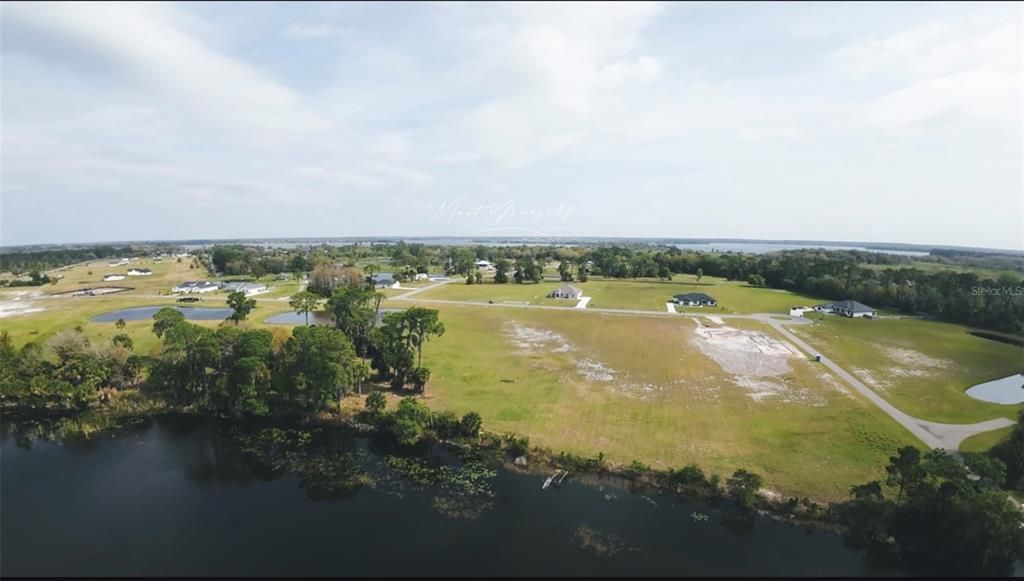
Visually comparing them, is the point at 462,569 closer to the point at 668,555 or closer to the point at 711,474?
the point at 668,555

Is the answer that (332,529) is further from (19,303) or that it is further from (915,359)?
(19,303)

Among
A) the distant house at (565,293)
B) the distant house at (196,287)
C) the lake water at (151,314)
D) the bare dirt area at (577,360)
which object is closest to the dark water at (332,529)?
the bare dirt area at (577,360)

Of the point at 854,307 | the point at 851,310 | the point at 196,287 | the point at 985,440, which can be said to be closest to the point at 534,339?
the point at 985,440

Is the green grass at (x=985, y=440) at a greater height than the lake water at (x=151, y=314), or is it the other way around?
the lake water at (x=151, y=314)

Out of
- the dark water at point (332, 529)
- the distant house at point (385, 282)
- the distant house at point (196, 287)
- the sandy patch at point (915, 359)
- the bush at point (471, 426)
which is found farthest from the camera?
the distant house at point (385, 282)

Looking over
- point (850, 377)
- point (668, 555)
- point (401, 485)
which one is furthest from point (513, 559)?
point (850, 377)

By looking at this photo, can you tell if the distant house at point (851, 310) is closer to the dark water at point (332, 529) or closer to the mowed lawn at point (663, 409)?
the mowed lawn at point (663, 409)
